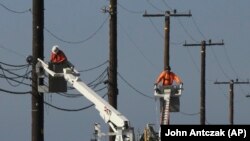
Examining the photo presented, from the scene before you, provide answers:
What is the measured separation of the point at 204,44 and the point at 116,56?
25159 millimetres

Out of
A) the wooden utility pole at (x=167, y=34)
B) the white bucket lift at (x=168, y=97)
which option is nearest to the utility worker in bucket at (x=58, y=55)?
the white bucket lift at (x=168, y=97)

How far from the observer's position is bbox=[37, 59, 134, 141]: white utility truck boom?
2677 centimetres

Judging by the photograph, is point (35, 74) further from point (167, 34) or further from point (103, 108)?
point (167, 34)

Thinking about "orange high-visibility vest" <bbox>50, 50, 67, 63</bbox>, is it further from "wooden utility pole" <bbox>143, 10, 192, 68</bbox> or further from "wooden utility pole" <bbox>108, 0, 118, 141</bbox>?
"wooden utility pole" <bbox>143, 10, 192, 68</bbox>

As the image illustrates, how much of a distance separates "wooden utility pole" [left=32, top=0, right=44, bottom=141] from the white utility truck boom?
579 mm

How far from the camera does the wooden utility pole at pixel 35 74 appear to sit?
102ft

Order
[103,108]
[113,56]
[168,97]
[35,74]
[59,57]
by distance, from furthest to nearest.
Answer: [113,56], [168,97], [35,74], [59,57], [103,108]

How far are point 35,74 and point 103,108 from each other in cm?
418

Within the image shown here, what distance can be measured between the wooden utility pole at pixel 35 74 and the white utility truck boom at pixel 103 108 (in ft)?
1.90

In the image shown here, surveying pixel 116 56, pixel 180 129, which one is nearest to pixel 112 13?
pixel 116 56

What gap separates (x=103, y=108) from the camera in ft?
92.2

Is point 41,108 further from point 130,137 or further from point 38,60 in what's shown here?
point 130,137

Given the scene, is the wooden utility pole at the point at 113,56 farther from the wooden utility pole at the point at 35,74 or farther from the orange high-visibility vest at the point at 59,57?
the orange high-visibility vest at the point at 59,57

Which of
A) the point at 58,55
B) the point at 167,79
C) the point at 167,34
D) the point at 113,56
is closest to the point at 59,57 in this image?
the point at 58,55
